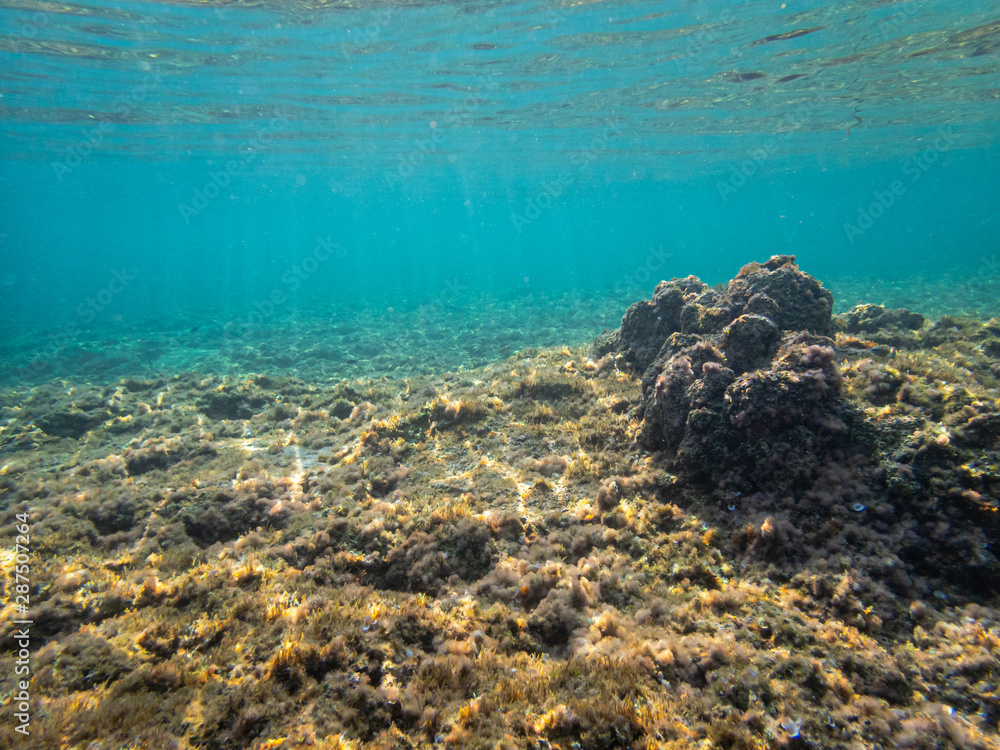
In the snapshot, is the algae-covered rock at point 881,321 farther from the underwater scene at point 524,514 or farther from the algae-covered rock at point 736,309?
the algae-covered rock at point 736,309

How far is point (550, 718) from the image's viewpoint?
3086mm

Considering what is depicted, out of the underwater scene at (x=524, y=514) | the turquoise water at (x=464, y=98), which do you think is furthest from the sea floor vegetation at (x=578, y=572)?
the turquoise water at (x=464, y=98)

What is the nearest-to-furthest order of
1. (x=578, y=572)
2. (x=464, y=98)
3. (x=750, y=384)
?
(x=578, y=572), (x=750, y=384), (x=464, y=98)

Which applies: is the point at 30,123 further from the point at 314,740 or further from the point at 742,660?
the point at 742,660

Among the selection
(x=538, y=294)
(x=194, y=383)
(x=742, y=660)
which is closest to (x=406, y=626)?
(x=742, y=660)

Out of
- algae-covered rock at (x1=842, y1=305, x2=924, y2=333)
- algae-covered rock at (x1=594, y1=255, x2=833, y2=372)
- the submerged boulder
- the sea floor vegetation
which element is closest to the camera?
the sea floor vegetation

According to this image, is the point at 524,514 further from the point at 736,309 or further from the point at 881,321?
the point at 881,321

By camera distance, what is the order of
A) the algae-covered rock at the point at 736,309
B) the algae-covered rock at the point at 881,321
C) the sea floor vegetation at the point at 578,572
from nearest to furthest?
the sea floor vegetation at the point at 578,572 → the algae-covered rock at the point at 736,309 → the algae-covered rock at the point at 881,321

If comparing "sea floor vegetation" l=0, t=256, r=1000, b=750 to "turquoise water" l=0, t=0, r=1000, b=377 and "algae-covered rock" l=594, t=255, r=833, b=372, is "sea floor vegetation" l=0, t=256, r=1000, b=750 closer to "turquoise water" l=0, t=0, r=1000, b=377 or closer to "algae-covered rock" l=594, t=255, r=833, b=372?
"algae-covered rock" l=594, t=255, r=833, b=372

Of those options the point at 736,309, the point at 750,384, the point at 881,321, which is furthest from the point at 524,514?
the point at 881,321

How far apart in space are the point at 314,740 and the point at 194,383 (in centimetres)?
1412

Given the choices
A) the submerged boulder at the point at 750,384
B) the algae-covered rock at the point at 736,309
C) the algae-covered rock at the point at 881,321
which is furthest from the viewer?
the algae-covered rock at the point at 881,321

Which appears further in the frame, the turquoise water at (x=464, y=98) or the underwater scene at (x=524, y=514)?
the turquoise water at (x=464, y=98)

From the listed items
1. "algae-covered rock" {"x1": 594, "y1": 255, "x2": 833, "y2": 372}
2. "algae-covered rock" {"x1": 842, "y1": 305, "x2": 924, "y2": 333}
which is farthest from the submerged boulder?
"algae-covered rock" {"x1": 842, "y1": 305, "x2": 924, "y2": 333}
